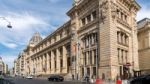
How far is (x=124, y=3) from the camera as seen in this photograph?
218 ft

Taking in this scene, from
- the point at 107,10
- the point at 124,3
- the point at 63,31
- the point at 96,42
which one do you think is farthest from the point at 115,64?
the point at 63,31

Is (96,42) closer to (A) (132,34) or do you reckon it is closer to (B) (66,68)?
(A) (132,34)

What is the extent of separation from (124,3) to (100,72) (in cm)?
2005

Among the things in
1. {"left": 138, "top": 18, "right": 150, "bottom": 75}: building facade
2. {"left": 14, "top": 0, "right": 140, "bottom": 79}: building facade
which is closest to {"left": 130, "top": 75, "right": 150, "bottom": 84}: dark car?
{"left": 14, "top": 0, "right": 140, "bottom": 79}: building facade

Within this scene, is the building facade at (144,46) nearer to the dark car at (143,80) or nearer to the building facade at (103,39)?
the building facade at (103,39)

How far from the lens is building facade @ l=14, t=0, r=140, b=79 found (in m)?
56.8

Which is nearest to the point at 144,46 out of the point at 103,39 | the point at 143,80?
the point at 103,39

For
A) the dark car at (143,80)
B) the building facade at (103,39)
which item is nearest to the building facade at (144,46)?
the building facade at (103,39)

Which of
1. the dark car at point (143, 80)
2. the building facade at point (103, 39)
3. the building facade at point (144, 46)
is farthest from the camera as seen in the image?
the building facade at point (144, 46)

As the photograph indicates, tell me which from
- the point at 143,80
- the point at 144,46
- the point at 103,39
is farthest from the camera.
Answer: the point at 144,46

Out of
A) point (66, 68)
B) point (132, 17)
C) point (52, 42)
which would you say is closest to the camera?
point (132, 17)

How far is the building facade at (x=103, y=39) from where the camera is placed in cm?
5684

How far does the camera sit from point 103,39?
58312 mm

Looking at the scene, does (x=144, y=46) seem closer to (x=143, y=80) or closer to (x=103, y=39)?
(x=103, y=39)
